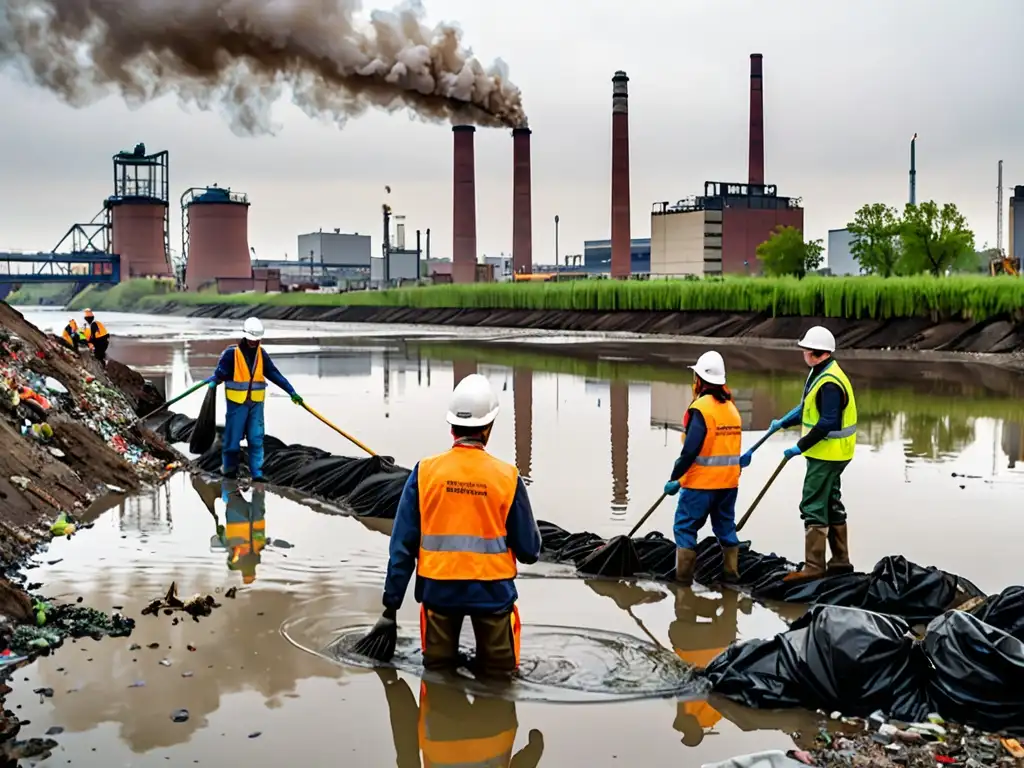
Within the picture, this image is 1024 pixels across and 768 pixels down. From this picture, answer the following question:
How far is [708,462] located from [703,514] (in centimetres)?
38

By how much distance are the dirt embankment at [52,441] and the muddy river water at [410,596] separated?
35 cm

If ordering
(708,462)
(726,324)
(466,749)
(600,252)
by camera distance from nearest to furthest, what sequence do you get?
1. (466,749)
2. (708,462)
3. (726,324)
4. (600,252)

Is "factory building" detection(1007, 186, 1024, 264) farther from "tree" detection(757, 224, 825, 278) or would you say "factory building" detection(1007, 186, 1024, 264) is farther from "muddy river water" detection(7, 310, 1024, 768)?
"muddy river water" detection(7, 310, 1024, 768)

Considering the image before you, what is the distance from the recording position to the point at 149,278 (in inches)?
3745

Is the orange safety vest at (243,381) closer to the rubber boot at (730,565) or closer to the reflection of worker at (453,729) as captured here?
the rubber boot at (730,565)

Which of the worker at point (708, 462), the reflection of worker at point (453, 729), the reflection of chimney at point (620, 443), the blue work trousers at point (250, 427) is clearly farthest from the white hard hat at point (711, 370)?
the blue work trousers at point (250, 427)

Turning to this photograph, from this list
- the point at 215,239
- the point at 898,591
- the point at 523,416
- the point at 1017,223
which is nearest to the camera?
the point at 898,591

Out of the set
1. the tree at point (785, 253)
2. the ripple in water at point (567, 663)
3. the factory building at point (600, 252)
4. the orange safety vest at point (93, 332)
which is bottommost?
the ripple in water at point (567, 663)

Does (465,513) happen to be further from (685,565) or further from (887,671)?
(685,565)

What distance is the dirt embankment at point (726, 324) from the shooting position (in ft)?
97.4

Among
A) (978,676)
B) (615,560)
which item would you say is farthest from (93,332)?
(978,676)

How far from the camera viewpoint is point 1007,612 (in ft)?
19.0

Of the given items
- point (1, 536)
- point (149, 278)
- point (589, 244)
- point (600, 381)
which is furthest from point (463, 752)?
point (589, 244)

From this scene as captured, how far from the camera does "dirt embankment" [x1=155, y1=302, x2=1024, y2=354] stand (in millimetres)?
29688
